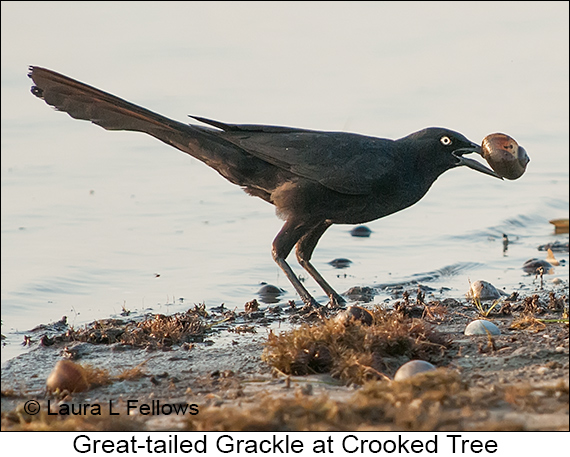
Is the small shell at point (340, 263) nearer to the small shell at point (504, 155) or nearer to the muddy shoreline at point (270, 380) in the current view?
the muddy shoreline at point (270, 380)

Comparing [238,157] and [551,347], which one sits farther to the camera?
[238,157]

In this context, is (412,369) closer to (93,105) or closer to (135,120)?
(135,120)

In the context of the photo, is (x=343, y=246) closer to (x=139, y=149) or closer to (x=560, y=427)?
(x=139, y=149)

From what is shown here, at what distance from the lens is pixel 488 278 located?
895cm

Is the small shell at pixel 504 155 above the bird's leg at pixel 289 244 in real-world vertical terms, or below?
above

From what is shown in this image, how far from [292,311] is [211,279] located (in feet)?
5.41

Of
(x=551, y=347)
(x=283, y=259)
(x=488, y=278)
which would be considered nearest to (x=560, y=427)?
(x=551, y=347)

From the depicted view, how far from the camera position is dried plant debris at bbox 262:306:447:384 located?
495 centimetres

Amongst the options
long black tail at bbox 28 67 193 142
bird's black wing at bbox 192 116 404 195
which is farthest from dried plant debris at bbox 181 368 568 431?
long black tail at bbox 28 67 193 142

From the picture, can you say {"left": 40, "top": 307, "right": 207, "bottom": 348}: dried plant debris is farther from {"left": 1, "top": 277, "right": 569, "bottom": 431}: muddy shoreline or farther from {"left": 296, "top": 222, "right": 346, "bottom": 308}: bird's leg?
{"left": 296, "top": 222, "right": 346, "bottom": 308}: bird's leg

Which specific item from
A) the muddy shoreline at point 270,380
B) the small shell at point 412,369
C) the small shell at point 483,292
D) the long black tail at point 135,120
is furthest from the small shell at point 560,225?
the small shell at point 412,369

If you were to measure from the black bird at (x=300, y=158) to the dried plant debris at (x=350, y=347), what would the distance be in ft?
5.65

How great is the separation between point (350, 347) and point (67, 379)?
5.44ft

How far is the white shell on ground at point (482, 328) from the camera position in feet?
18.7
